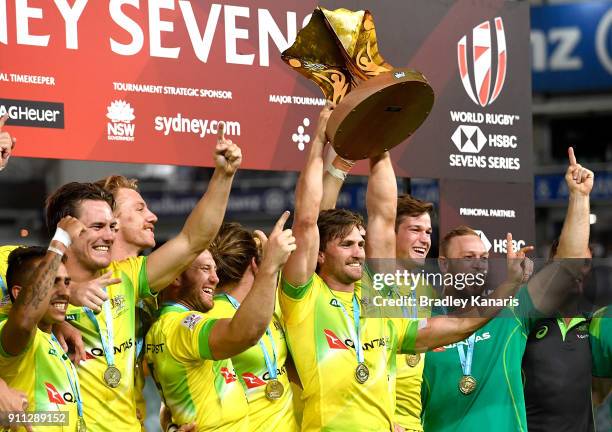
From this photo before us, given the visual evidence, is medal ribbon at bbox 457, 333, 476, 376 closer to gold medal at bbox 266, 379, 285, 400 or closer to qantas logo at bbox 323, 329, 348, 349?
qantas logo at bbox 323, 329, 348, 349

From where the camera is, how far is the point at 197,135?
27.6ft

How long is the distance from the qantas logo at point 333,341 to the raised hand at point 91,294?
1416 mm

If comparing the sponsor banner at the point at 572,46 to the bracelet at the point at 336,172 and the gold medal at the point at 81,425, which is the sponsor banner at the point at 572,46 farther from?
the gold medal at the point at 81,425

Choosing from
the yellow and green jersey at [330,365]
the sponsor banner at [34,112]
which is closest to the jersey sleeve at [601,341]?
the yellow and green jersey at [330,365]

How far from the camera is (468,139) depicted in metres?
9.68

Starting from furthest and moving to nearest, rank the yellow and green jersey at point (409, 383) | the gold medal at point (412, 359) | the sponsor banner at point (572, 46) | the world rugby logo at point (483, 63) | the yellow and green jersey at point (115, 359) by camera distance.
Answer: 1. the sponsor banner at point (572, 46)
2. the world rugby logo at point (483, 63)
3. the gold medal at point (412, 359)
4. the yellow and green jersey at point (409, 383)
5. the yellow and green jersey at point (115, 359)

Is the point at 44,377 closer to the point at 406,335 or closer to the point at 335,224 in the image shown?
the point at 335,224

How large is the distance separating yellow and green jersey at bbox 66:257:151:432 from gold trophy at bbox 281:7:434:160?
1.47m

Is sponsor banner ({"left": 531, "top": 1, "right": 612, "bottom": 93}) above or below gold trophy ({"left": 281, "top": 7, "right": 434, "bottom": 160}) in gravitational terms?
above

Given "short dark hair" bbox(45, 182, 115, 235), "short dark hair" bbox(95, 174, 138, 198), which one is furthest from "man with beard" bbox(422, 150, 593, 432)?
"short dark hair" bbox(45, 182, 115, 235)

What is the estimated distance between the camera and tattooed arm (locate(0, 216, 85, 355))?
5934 millimetres

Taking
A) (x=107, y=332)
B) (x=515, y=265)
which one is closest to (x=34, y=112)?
(x=107, y=332)

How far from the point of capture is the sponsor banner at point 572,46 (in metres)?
21.1

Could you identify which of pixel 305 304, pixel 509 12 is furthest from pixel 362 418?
pixel 509 12
